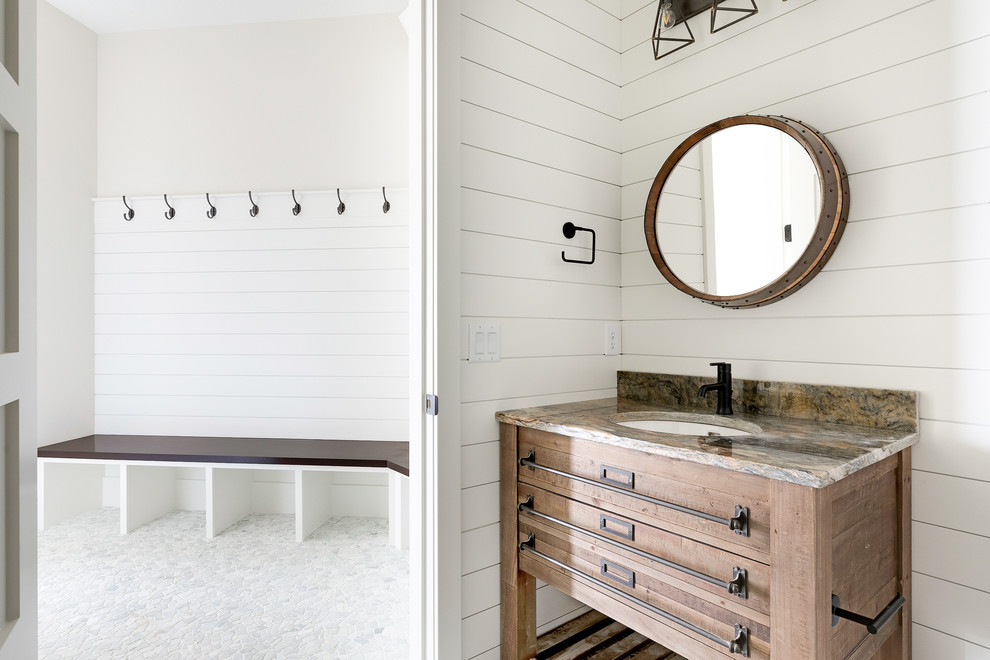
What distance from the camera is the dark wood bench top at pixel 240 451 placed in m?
2.45

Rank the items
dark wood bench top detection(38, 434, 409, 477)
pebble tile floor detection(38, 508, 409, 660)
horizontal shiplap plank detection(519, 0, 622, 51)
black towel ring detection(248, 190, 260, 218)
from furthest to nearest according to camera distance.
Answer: black towel ring detection(248, 190, 260, 218), dark wood bench top detection(38, 434, 409, 477), pebble tile floor detection(38, 508, 409, 660), horizontal shiplap plank detection(519, 0, 622, 51)

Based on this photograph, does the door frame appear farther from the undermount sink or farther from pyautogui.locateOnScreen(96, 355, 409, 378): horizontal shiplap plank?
pyautogui.locateOnScreen(96, 355, 409, 378): horizontal shiplap plank

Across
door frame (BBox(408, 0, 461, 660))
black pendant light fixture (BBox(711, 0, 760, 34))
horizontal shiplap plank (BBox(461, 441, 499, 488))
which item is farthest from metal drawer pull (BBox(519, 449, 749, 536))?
black pendant light fixture (BBox(711, 0, 760, 34))

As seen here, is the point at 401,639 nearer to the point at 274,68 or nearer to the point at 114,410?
the point at 114,410

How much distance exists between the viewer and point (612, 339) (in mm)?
1823

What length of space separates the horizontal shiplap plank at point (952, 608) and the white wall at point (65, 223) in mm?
3780

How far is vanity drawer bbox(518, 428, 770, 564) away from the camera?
96 centimetres

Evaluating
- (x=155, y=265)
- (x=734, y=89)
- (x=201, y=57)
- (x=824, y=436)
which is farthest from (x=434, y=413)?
(x=201, y=57)

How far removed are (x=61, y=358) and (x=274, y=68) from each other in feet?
6.72

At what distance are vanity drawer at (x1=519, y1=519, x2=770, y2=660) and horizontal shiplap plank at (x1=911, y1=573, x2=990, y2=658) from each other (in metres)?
0.57

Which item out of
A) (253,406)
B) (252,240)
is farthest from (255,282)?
(253,406)

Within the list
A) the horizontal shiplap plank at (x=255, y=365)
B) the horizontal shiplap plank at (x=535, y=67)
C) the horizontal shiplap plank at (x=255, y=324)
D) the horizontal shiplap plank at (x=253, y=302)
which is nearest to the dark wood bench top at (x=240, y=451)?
the horizontal shiplap plank at (x=255, y=365)

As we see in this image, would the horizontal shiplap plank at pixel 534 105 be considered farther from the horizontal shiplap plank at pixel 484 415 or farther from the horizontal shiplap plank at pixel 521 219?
the horizontal shiplap plank at pixel 484 415

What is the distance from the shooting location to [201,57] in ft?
9.68
